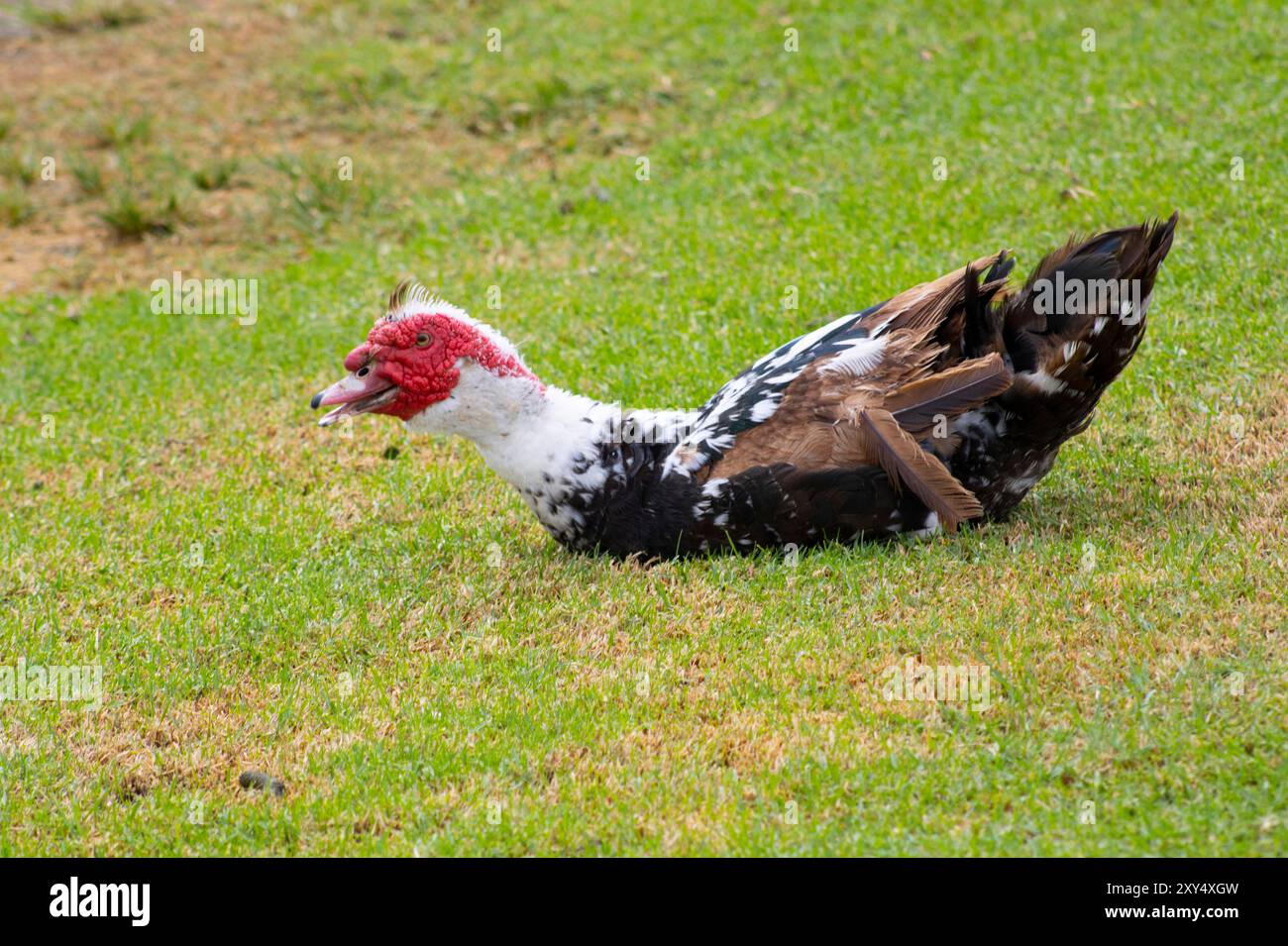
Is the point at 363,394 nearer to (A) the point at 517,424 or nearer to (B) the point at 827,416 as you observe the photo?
(A) the point at 517,424

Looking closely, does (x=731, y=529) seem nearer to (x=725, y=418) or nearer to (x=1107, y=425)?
(x=725, y=418)

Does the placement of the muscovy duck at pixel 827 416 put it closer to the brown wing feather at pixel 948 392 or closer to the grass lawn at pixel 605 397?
the brown wing feather at pixel 948 392

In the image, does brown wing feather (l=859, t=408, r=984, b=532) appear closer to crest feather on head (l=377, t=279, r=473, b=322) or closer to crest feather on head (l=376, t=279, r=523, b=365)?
crest feather on head (l=376, t=279, r=523, b=365)

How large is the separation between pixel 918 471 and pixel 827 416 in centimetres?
42

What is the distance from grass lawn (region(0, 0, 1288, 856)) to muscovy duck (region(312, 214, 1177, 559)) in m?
0.22

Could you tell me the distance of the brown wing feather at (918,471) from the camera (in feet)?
17.0

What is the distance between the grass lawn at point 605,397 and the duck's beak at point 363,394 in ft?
2.52

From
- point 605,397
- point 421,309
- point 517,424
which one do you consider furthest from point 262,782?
point 605,397

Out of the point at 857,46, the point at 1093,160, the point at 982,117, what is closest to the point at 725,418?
the point at 1093,160

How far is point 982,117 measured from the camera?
32.9ft

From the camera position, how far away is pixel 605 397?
7.40 m

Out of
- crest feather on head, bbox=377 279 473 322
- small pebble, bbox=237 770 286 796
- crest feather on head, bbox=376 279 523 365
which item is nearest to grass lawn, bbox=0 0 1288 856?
small pebble, bbox=237 770 286 796

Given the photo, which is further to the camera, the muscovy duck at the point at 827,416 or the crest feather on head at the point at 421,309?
the crest feather on head at the point at 421,309

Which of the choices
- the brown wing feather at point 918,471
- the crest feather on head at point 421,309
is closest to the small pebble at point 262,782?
the crest feather on head at point 421,309
